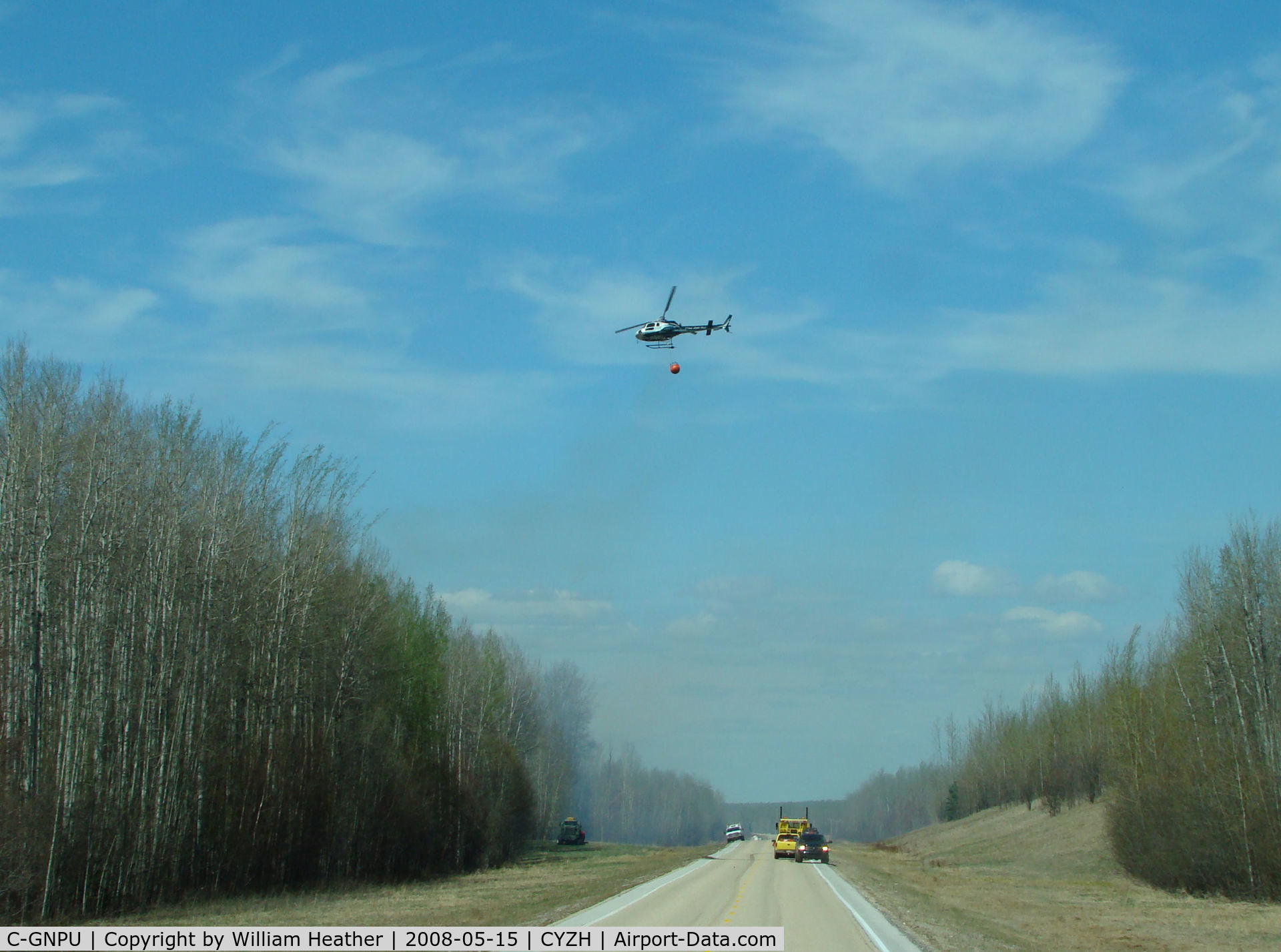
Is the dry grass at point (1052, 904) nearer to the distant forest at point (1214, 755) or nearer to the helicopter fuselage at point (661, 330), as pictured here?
the distant forest at point (1214, 755)

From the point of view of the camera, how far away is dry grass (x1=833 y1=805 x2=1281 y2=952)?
26.4 meters

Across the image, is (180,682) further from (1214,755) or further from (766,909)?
(1214,755)

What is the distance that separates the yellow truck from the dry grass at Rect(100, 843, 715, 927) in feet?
37.3

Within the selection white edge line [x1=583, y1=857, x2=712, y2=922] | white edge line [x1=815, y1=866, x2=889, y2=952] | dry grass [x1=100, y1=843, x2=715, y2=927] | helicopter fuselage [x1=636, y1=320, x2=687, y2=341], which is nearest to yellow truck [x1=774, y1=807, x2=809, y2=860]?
white edge line [x1=583, y1=857, x2=712, y2=922]

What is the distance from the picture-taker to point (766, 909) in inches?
1075

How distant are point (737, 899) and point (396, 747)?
977 inches

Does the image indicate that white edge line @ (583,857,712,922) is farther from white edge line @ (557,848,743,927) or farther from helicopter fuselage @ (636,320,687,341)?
helicopter fuselage @ (636,320,687,341)

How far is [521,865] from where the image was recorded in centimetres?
6681

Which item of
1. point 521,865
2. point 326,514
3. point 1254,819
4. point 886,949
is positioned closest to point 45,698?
point 326,514

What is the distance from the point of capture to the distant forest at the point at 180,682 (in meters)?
26.7

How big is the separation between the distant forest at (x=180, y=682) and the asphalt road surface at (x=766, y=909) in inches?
510

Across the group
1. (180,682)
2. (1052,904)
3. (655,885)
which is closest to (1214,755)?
(1052,904)

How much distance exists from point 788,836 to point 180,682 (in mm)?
42007

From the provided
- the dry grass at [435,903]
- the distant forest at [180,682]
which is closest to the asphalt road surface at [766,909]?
the dry grass at [435,903]
